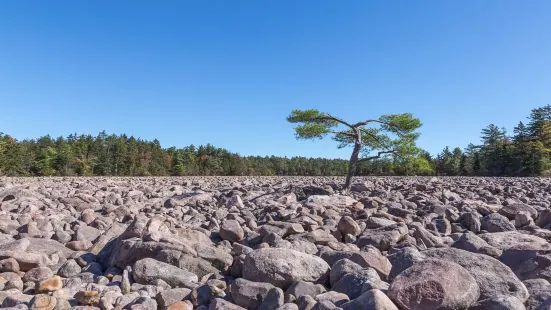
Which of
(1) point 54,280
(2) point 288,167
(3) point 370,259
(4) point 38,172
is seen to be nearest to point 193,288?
(1) point 54,280

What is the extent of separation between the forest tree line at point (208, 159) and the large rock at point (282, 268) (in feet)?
96.7

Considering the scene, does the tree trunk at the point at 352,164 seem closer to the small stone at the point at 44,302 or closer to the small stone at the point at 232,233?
the small stone at the point at 232,233

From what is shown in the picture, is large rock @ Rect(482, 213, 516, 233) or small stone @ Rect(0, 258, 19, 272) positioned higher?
large rock @ Rect(482, 213, 516, 233)

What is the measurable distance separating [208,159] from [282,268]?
51.5 meters

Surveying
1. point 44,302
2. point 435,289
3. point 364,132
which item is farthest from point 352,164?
point 44,302

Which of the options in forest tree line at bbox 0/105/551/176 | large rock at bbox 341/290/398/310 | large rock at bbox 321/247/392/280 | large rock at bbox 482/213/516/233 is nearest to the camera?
large rock at bbox 341/290/398/310

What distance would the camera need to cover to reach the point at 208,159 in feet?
176

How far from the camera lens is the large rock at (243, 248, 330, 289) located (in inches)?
116

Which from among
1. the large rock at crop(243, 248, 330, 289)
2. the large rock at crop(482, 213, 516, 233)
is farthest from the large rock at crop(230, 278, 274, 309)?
the large rock at crop(482, 213, 516, 233)

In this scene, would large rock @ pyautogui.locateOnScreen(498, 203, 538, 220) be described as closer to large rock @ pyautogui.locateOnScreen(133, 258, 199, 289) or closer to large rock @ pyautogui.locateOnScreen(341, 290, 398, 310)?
large rock @ pyautogui.locateOnScreen(341, 290, 398, 310)

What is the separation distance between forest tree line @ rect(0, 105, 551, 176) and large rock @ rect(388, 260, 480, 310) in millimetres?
29956

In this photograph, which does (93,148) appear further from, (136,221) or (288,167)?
A: (136,221)

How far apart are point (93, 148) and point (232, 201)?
153ft

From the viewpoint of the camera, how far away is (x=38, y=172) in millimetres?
41656
